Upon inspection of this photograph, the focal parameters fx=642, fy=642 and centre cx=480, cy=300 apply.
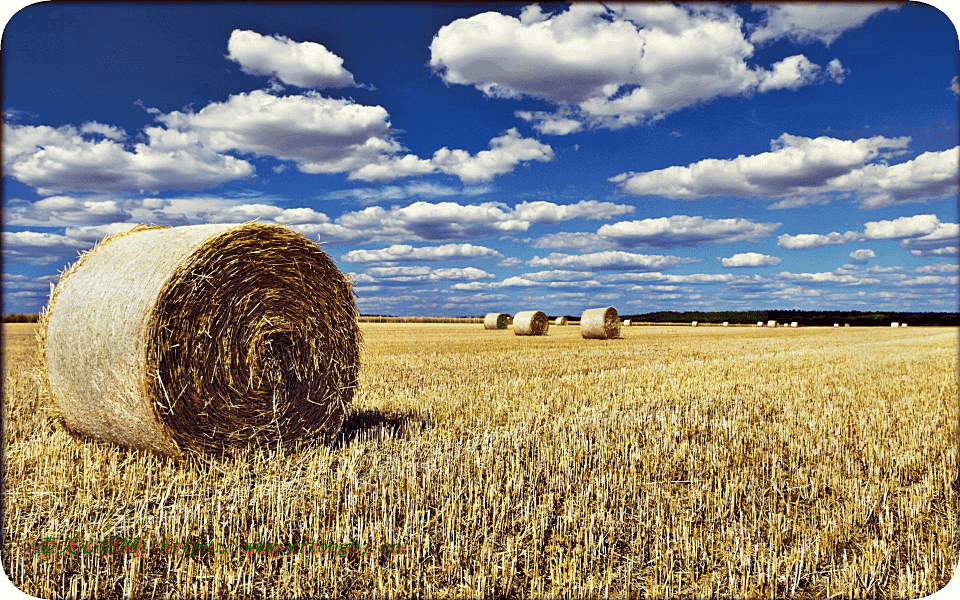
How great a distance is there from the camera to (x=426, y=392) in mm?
9586

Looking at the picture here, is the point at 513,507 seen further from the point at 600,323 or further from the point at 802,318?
the point at 802,318

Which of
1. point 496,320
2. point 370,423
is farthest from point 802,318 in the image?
point 370,423

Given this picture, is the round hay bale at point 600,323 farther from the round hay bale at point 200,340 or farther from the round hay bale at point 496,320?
the round hay bale at point 200,340

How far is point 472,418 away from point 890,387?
302 inches

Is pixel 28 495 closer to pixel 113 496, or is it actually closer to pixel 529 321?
pixel 113 496

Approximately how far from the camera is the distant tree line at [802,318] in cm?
6744

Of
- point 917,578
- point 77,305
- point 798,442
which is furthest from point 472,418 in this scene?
point 917,578

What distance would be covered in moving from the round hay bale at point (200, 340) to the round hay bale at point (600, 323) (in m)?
21.2

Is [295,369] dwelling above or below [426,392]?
above

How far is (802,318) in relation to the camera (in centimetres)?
6900

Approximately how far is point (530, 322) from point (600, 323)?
3.73 meters

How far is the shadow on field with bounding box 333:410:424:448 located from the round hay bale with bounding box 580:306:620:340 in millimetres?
20049

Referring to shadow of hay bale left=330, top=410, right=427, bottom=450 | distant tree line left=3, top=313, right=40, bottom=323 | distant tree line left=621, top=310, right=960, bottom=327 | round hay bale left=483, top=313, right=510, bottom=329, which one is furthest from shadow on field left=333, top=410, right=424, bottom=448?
distant tree line left=621, top=310, right=960, bottom=327

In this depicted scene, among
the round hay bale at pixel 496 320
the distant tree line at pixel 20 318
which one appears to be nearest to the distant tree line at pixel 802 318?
the round hay bale at pixel 496 320
